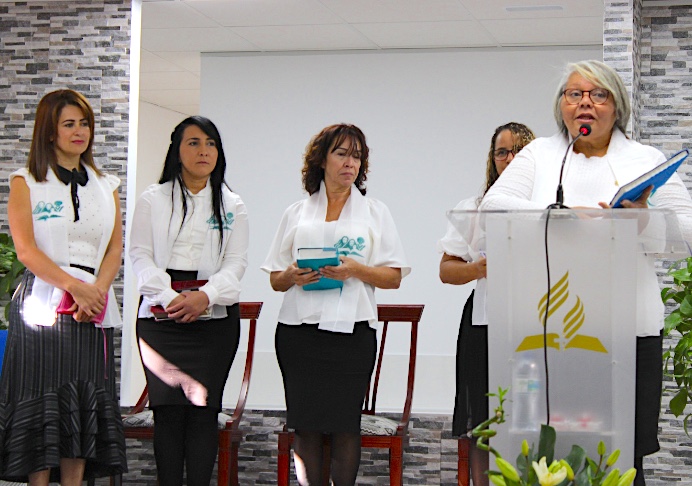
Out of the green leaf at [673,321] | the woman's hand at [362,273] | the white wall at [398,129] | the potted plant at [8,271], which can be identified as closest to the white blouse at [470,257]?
the woman's hand at [362,273]

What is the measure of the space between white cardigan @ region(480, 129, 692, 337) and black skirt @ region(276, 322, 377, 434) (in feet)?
4.07

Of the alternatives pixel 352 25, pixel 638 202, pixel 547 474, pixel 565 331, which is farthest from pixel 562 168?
pixel 352 25

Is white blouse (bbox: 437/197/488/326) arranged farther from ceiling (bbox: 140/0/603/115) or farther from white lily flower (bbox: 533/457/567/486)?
ceiling (bbox: 140/0/603/115)

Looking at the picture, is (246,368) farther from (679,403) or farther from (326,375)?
(679,403)

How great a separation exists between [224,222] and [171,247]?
0.23m

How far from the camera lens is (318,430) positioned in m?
3.73

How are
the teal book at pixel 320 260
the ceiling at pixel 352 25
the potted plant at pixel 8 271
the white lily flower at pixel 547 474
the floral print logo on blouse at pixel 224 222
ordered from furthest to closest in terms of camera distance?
1. the ceiling at pixel 352 25
2. the potted plant at pixel 8 271
3. the floral print logo on blouse at pixel 224 222
4. the teal book at pixel 320 260
5. the white lily flower at pixel 547 474

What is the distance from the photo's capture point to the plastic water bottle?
88.9 inches

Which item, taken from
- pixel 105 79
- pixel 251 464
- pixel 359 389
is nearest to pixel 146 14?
pixel 105 79

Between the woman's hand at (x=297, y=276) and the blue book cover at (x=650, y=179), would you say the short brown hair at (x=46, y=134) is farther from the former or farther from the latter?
the blue book cover at (x=650, y=179)

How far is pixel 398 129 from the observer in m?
7.91

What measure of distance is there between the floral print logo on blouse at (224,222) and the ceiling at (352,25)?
2.33m

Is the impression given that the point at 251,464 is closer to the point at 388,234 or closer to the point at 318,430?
the point at 318,430

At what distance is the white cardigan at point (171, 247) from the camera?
383 cm
